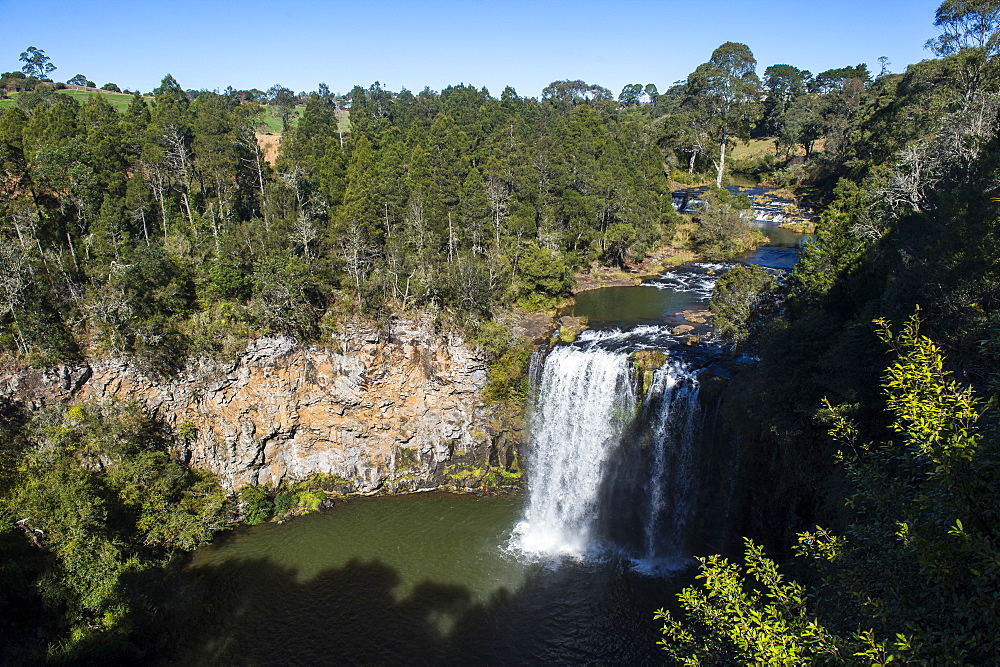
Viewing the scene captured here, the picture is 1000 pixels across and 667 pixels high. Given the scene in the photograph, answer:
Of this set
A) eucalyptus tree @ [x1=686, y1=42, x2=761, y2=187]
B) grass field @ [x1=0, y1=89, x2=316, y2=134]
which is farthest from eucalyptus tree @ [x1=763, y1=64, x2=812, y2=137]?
grass field @ [x1=0, y1=89, x2=316, y2=134]

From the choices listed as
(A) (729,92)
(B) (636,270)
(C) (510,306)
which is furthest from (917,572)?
(A) (729,92)

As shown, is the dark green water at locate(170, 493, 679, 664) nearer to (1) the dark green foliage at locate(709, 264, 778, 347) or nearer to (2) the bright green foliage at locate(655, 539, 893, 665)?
(2) the bright green foliage at locate(655, 539, 893, 665)

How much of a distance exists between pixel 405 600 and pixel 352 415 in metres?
11.5

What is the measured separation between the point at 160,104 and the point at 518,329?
38.3 m

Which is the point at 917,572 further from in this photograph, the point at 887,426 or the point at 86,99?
the point at 86,99

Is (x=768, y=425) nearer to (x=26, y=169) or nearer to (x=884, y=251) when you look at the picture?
(x=884, y=251)

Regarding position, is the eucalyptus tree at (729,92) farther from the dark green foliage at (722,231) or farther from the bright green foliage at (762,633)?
the bright green foliage at (762,633)

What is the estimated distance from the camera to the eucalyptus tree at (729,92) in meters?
74.3

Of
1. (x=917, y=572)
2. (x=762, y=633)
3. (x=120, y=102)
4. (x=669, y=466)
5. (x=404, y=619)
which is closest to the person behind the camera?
(x=917, y=572)

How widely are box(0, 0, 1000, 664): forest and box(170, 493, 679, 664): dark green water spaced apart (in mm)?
2287

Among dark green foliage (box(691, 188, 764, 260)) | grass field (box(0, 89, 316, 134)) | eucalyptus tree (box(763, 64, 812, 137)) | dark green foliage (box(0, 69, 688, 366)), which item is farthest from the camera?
eucalyptus tree (box(763, 64, 812, 137))

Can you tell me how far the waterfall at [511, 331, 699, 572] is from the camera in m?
27.1

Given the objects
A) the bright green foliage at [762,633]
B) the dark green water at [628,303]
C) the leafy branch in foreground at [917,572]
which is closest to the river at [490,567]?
the dark green water at [628,303]

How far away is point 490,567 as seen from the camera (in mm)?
→ 26594
